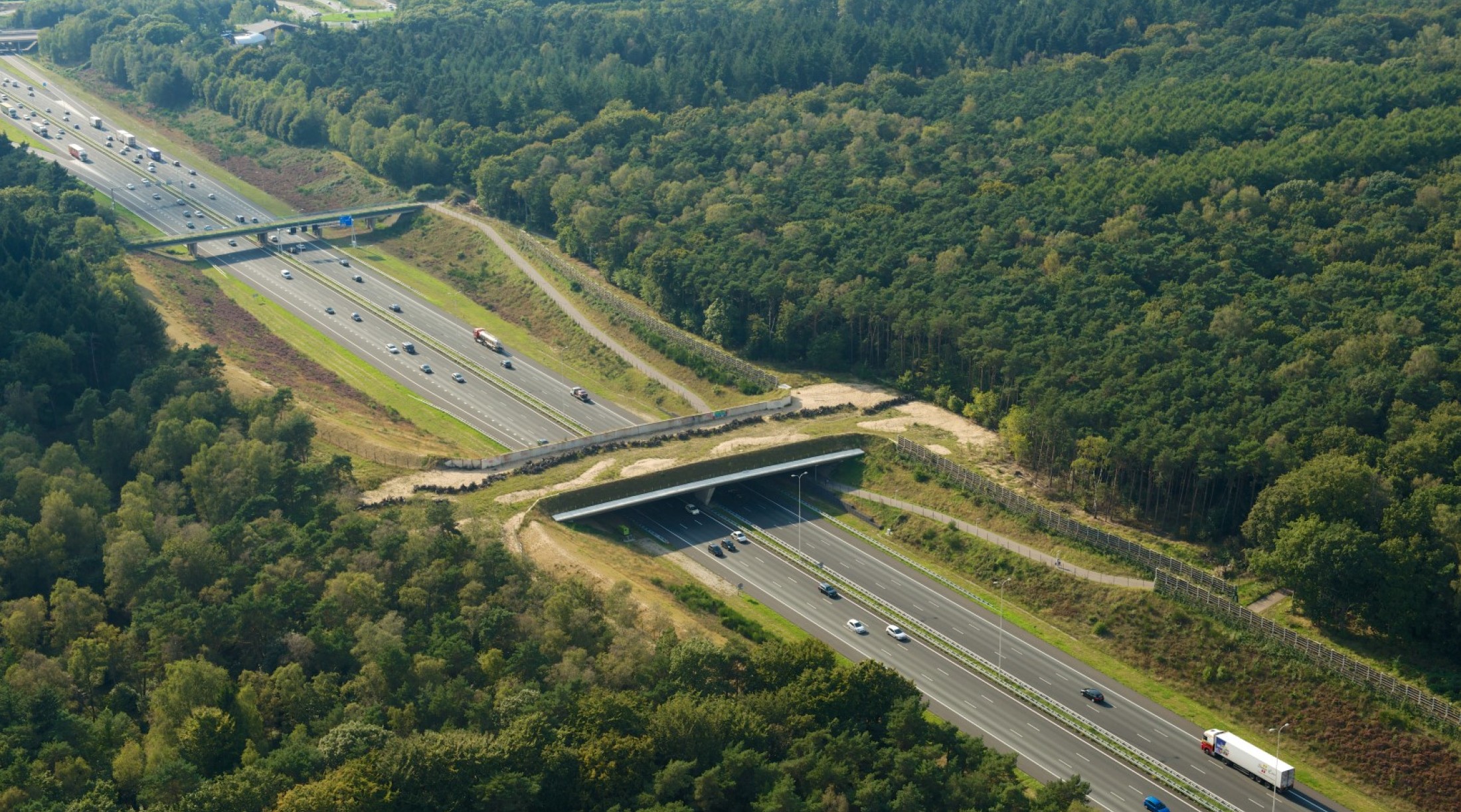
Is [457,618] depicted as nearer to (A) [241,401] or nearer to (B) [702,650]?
(B) [702,650]

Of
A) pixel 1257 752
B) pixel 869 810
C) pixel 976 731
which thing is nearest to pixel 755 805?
pixel 869 810

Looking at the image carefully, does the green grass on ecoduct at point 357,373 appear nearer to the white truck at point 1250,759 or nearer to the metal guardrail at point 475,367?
the metal guardrail at point 475,367

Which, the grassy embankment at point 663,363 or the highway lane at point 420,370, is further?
the grassy embankment at point 663,363

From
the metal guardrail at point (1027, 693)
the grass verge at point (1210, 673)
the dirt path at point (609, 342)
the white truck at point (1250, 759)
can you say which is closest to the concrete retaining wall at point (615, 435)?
the dirt path at point (609, 342)

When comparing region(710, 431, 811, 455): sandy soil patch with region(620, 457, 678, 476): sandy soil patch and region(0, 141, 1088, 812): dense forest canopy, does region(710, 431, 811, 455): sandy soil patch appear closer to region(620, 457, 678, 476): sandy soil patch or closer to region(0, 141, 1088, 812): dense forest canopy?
region(620, 457, 678, 476): sandy soil patch

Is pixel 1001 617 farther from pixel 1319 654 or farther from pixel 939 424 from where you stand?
pixel 939 424

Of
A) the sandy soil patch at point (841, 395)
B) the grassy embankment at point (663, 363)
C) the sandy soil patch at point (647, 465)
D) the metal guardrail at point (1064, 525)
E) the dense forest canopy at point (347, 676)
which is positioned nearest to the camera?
the dense forest canopy at point (347, 676)

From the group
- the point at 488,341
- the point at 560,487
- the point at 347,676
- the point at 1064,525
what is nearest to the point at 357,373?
the point at 488,341
